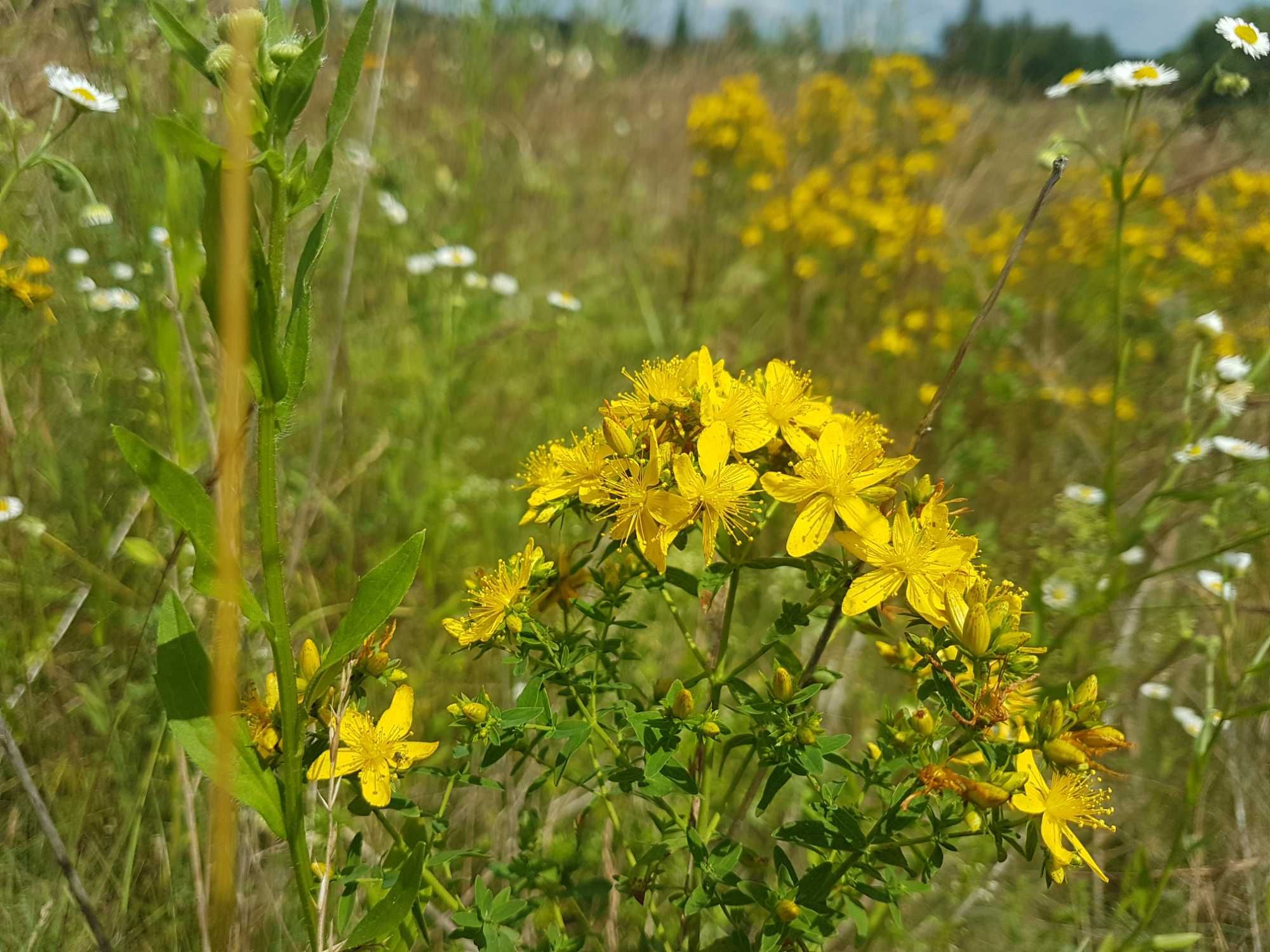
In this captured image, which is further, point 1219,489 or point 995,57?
point 995,57

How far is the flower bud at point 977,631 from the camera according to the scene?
0.93 meters

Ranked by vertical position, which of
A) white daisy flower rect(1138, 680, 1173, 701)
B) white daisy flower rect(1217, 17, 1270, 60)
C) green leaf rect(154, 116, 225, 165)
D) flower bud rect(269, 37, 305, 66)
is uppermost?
white daisy flower rect(1217, 17, 1270, 60)

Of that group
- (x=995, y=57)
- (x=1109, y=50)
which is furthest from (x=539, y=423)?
(x=995, y=57)

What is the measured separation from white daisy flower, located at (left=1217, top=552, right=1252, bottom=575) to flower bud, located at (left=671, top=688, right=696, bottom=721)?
170cm

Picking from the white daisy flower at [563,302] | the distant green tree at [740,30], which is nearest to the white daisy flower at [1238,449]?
the white daisy flower at [563,302]

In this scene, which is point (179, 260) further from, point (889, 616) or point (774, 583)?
point (774, 583)

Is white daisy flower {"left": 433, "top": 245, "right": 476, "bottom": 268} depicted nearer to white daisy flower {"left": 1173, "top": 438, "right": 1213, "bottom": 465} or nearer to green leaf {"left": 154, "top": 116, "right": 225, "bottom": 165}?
white daisy flower {"left": 1173, "top": 438, "right": 1213, "bottom": 465}

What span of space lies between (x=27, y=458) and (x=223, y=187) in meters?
1.73

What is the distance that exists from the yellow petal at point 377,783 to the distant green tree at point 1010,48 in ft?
17.1

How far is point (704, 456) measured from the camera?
1032mm

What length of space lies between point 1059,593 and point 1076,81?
5.16ft

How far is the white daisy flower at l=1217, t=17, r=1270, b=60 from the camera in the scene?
1.96 meters

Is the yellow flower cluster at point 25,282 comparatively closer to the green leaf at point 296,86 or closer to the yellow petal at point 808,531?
the green leaf at point 296,86

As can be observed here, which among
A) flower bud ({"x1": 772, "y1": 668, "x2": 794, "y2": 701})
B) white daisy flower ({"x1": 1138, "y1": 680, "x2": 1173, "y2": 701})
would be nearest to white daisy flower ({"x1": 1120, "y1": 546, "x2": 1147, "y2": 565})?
white daisy flower ({"x1": 1138, "y1": 680, "x2": 1173, "y2": 701})
